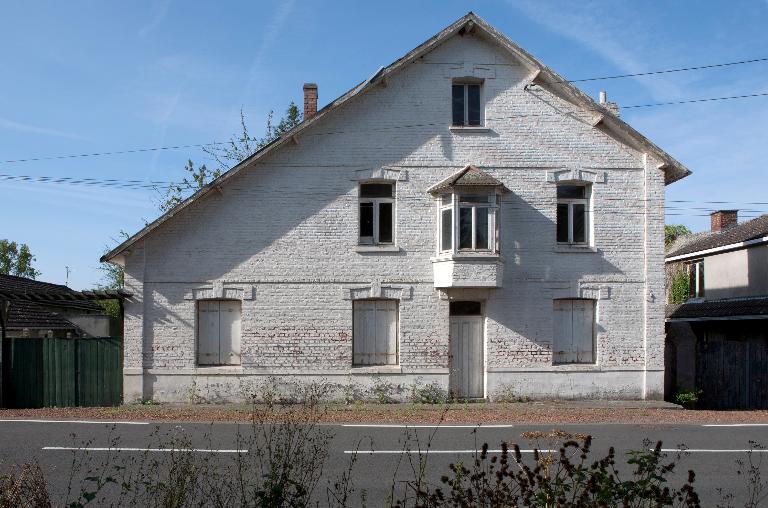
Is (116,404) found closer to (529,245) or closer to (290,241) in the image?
(290,241)

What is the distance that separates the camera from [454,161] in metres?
19.3

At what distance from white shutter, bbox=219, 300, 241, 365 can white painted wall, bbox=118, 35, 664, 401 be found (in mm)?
319

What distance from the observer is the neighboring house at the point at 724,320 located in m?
21.3

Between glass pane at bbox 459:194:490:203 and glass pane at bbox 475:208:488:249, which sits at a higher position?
glass pane at bbox 459:194:490:203

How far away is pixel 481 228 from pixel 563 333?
3470 millimetres

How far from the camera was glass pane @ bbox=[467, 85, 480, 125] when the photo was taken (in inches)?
776

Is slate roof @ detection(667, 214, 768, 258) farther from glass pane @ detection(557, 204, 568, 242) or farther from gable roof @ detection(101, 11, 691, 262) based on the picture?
glass pane @ detection(557, 204, 568, 242)

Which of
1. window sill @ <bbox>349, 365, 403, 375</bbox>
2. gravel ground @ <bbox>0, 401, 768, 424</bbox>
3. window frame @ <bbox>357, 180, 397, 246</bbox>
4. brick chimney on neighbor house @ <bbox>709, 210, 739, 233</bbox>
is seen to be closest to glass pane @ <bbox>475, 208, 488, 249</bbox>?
window frame @ <bbox>357, 180, 397, 246</bbox>

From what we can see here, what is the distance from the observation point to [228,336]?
1889 centimetres

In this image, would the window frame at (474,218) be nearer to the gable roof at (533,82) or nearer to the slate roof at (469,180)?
the slate roof at (469,180)

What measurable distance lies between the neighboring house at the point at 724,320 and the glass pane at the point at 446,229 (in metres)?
7.64

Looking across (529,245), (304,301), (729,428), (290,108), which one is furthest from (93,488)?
(290,108)

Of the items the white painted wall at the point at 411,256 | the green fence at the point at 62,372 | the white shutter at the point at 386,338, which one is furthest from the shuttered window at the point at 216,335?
the white shutter at the point at 386,338

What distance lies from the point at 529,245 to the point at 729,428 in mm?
6379
